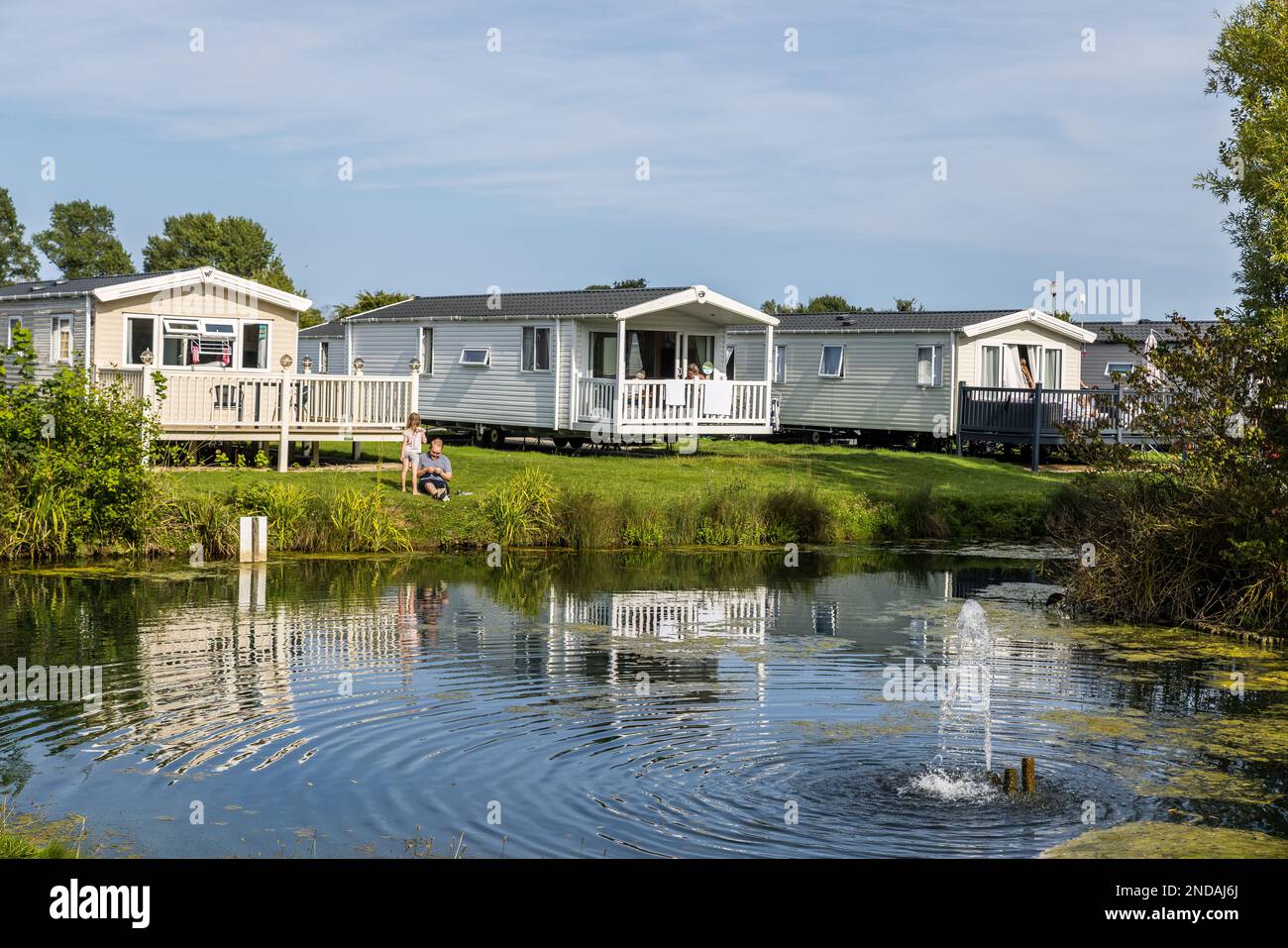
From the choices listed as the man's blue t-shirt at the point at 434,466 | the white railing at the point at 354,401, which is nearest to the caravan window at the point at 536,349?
the white railing at the point at 354,401

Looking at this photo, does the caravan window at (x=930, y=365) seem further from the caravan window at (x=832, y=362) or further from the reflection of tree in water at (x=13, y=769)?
the reflection of tree in water at (x=13, y=769)

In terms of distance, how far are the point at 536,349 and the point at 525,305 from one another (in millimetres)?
1341

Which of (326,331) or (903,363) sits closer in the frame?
(903,363)

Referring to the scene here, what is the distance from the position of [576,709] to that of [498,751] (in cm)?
148

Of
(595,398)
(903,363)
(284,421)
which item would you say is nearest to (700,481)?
(595,398)

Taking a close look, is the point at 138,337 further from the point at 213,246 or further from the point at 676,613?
the point at 213,246

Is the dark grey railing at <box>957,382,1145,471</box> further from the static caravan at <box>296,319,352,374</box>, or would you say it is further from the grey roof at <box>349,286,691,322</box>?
the static caravan at <box>296,319,352,374</box>

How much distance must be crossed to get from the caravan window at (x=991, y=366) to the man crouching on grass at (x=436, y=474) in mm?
20014

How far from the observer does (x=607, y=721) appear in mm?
11914

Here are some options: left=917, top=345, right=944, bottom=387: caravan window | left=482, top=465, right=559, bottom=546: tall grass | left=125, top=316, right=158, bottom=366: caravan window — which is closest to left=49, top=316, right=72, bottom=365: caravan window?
left=125, top=316, right=158, bottom=366: caravan window

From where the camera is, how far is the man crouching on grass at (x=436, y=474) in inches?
956
